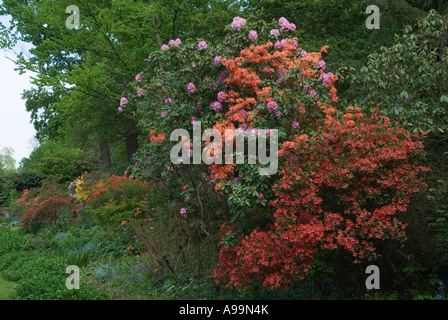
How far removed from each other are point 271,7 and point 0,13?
1292 cm

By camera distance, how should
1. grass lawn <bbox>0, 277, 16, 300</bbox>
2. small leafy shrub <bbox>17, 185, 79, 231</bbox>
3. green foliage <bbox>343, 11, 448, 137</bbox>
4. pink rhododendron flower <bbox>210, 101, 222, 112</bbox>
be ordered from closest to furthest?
green foliage <bbox>343, 11, 448, 137</bbox> < pink rhododendron flower <bbox>210, 101, 222, 112</bbox> < grass lawn <bbox>0, 277, 16, 300</bbox> < small leafy shrub <bbox>17, 185, 79, 231</bbox>

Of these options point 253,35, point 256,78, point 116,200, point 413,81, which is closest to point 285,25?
point 253,35

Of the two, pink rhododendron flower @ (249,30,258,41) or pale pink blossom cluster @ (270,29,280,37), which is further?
pale pink blossom cluster @ (270,29,280,37)

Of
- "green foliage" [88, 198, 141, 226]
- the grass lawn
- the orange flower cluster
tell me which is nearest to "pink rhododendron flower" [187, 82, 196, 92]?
the orange flower cluster

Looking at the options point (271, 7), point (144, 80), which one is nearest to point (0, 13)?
point (271, 7)

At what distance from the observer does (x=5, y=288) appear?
6812 mm

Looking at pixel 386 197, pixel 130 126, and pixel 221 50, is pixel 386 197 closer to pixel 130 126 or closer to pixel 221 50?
pixel 221 50

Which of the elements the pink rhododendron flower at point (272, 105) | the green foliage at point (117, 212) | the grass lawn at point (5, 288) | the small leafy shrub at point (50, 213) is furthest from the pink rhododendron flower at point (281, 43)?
the small leafy shrub at point (50, 213)

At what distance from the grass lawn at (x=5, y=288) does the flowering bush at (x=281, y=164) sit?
2.89 m

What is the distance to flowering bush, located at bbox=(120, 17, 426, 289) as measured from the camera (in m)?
4.66

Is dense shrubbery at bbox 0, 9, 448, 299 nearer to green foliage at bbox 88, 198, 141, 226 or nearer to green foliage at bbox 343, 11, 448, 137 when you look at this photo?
green foliage at bbox 343, 11, 448, 137

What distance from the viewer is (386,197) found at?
4953 mm

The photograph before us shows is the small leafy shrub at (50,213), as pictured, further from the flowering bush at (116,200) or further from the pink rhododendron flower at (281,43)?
the pink rhododendron flower at (281,43)

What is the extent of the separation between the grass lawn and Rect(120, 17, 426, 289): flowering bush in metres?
2.89
